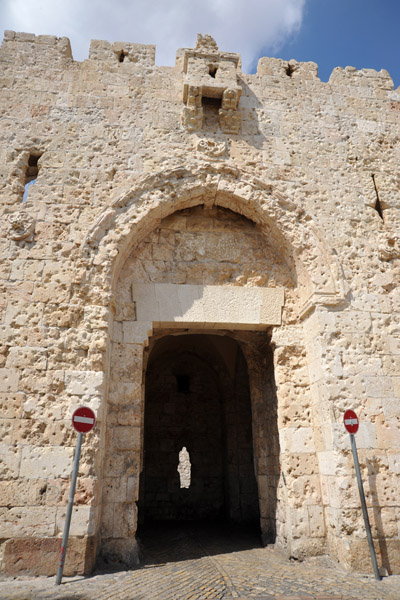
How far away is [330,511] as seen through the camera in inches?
196

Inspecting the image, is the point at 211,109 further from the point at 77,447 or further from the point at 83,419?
the point at 77,447

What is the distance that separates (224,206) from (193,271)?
1.12 meters

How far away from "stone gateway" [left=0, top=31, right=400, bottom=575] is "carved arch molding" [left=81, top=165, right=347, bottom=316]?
0.09ft

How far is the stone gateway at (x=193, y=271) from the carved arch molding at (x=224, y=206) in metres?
0.03

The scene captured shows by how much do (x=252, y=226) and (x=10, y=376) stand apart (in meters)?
Answer: 3.91

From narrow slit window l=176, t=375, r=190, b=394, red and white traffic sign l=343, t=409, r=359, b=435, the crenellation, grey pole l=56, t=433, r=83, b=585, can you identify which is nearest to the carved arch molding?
red and white traffic sign l=343, t=409, r=359, b=435

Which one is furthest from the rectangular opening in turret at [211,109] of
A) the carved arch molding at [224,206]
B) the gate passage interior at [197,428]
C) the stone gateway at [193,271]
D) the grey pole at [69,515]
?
the grey pole at [69,515]

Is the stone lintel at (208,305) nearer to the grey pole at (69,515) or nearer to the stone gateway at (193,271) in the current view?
the stone gateway at (193,271)

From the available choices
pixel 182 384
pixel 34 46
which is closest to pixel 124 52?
pixel 34 46

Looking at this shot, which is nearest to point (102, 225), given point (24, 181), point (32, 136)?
point (24, 181)

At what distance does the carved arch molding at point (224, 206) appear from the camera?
18.3 ft

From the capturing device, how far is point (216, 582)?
411cm

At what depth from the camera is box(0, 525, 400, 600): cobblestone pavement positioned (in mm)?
3719

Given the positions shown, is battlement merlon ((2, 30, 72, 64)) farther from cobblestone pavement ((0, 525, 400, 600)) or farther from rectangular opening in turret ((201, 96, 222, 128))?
cobblestone pavement ((0, 525, 400, 600))
